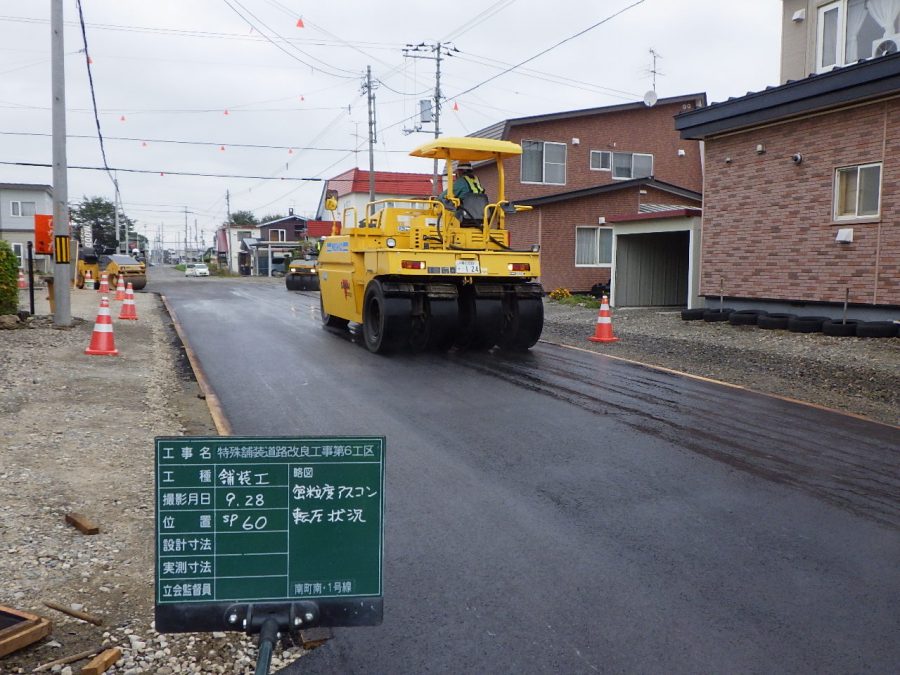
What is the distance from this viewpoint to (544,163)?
99.0 ft

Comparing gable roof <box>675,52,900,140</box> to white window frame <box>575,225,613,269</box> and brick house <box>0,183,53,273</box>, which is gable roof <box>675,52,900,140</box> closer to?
white window frame <box>575,225,613,269</box>

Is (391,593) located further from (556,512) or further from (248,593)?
(556,512)

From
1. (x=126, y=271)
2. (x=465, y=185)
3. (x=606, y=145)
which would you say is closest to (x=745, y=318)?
(x=465, y=185)

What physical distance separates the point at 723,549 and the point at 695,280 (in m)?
15.4

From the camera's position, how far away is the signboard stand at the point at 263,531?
2.95m

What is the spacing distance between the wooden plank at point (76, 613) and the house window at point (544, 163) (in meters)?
27.4

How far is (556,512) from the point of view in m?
5.29

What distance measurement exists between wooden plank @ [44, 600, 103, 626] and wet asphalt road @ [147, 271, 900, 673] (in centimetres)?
99

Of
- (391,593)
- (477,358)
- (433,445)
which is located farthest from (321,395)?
(391,593)

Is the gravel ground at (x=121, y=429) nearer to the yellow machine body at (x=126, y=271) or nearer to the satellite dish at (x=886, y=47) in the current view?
the satellite dish at (x=886, y=47)

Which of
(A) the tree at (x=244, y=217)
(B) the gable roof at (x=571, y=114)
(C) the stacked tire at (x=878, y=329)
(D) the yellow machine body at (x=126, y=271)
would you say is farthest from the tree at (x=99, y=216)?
(C) the stacked tire at (x=878, y=329)

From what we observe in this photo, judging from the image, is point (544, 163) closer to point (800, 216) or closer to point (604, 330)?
point (800, 216)

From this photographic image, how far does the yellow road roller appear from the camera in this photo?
485 inches

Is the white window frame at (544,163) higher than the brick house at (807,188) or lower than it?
higher
